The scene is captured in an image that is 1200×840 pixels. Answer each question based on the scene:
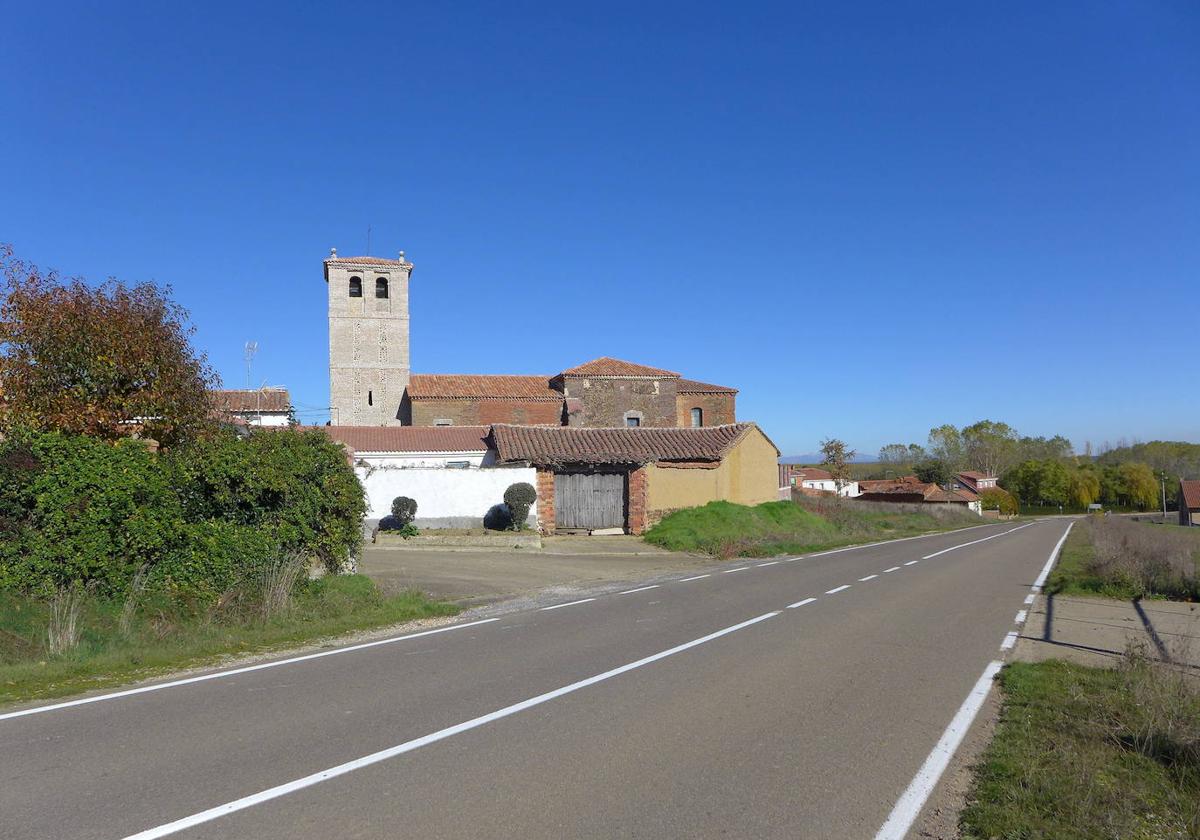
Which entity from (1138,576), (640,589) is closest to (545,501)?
(640,589)

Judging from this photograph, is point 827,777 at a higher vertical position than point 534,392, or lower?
lower

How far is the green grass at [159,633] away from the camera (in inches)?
333

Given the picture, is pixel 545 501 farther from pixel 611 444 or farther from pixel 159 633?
pixel 159 633

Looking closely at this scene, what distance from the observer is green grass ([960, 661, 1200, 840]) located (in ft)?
15.2

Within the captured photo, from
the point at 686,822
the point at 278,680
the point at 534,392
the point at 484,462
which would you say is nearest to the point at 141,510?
the point at 278,680

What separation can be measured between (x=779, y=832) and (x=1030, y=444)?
15367 centimetres

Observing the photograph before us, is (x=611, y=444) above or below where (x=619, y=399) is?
below

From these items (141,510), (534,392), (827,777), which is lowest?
(827,777)

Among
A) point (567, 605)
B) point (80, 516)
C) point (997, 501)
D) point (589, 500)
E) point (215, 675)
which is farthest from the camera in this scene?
point (997, 501)

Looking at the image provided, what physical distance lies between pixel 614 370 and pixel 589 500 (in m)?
22.9

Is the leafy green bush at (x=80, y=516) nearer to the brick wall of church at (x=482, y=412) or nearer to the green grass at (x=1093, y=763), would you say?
the green grass at (x=1093, y=763)

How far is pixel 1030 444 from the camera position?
142 meters

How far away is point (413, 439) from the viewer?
4078cm

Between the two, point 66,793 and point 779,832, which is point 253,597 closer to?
point 66,793
